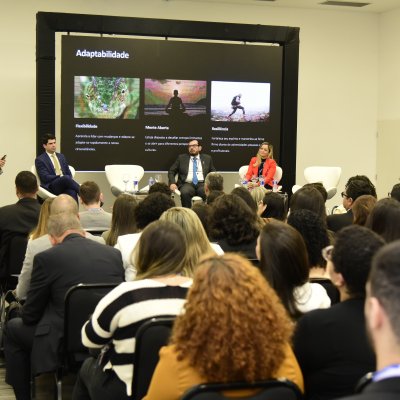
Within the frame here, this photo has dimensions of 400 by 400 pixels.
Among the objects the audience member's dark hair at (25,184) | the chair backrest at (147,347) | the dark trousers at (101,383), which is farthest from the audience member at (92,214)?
the chair backrest at (147,347)

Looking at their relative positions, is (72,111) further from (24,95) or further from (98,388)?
(98,388)

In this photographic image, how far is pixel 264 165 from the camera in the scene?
1047 cm

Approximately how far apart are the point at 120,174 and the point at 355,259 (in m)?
8.35

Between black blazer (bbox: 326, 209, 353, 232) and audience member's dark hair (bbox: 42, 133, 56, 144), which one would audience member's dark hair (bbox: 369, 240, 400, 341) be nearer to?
black blazer (bbox: 326, 209, 353, 232)

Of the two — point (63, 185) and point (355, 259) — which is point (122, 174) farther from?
point (355, 259)

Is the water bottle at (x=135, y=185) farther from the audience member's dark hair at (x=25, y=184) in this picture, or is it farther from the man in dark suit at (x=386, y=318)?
the man in dark suit at (x=386, y=318)

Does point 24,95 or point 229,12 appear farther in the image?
point 229,12

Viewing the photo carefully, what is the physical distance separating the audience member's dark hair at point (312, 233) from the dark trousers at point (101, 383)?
1087mm

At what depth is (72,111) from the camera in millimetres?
10383

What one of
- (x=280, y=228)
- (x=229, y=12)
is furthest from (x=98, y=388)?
(x=229, y=12)

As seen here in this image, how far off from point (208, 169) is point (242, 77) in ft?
5.43

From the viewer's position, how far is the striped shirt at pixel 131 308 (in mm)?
2498

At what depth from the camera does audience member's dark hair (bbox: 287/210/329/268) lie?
10.8 ft

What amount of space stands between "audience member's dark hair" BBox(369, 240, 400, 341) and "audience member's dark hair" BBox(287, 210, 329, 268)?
6.58 ft
